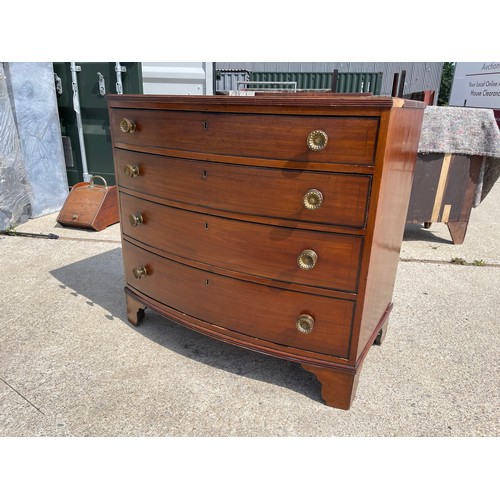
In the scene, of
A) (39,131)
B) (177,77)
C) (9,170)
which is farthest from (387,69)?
(9,170)

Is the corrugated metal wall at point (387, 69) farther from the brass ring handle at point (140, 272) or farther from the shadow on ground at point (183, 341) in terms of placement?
the brass ring handle at point (140, 272)

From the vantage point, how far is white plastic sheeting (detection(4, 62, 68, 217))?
417 centimetres

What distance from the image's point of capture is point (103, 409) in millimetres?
1787

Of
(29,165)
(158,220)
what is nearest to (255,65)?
(29,165)

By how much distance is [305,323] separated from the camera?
1.71 metres

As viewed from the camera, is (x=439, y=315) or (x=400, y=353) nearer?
(x=400, y=353)

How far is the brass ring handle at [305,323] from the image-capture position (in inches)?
66.8

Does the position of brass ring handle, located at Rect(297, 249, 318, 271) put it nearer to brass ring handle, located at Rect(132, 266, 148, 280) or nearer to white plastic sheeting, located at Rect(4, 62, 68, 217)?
brass ring handle, located at Rect(132, 266, 148, 280)

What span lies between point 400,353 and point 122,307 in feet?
5.64

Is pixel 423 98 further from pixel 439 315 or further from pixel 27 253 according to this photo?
pixel 27 253

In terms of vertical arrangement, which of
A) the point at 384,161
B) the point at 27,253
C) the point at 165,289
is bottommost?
Answer: the point at 27,253

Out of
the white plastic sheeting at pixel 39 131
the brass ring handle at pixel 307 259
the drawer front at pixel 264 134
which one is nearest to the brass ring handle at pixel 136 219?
the drawer front at pixel 264 134

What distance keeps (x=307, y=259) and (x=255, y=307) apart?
36 centimetres

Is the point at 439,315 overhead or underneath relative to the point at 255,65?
underneath
